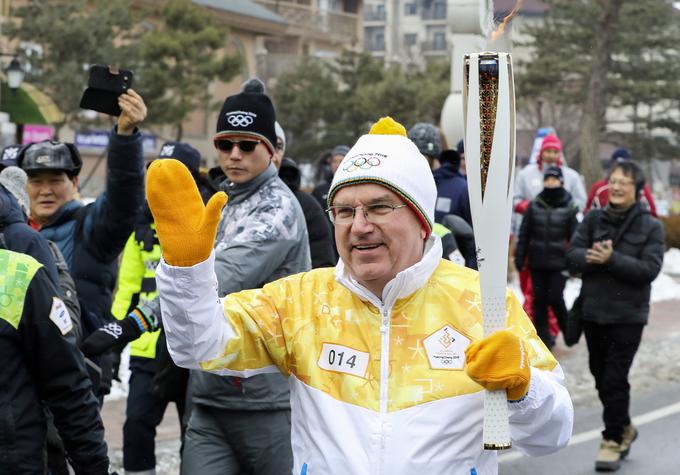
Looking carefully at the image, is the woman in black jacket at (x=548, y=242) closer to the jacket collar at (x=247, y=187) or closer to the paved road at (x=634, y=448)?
the paved road at (x=634, y=448)

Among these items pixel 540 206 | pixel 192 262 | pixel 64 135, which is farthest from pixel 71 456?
pixel 64 135

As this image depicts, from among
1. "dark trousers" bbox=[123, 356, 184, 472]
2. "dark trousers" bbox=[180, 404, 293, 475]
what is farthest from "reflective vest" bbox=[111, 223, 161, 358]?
"dark trousers" bbox=[180, 404, 293, 475]

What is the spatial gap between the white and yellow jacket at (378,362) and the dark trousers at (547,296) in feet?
23.3

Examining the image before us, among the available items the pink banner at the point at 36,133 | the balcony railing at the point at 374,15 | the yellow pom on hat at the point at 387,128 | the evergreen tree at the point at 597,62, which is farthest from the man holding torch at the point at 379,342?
the balcony railing at the point at 374,15

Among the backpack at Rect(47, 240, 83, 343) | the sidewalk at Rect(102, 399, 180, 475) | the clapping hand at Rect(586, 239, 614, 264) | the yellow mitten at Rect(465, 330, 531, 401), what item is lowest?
the sidewalk at Rect(102, 399, 180, 475)

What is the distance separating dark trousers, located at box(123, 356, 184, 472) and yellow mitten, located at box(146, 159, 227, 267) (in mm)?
3186

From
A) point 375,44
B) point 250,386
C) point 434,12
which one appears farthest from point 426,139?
point 434,12

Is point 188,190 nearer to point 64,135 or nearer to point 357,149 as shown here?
point 357,149

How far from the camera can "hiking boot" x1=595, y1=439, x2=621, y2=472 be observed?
690cm

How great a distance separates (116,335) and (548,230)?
6323mm

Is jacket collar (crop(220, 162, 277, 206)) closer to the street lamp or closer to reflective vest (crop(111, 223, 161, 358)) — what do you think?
reflective vest (crop(111, 223, 161, 358))

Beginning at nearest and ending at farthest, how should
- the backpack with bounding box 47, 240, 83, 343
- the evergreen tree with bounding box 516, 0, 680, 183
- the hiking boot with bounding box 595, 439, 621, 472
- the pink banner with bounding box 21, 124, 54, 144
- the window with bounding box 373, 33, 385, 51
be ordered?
the backpack with bounding box 47, 240, 83, 343 → the hiking boot with bounding box 595, 439, 621, 472 → the pink banner with bounding box 21, 124, 54, 144 → the evergreen tree with bounding box 516, 0, 680, 183 → the window with bounding box 373, 33, 385, 51

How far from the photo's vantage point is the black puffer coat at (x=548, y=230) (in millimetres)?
9906

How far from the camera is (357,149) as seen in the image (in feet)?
10.0
